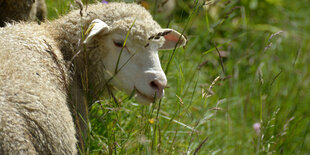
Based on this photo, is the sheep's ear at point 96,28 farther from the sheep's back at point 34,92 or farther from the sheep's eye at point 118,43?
the sheep's back at point 34,92

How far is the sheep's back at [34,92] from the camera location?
88.7 inches

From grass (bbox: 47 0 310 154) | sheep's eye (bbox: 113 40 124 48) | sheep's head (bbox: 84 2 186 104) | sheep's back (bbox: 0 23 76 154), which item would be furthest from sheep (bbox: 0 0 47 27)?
sheep's eye (bbox: 113 40 124 48)

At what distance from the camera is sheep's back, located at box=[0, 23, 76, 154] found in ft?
7.39

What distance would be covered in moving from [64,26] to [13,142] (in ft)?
4.35

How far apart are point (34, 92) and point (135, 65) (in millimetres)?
893

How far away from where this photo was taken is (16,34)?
2.91 m

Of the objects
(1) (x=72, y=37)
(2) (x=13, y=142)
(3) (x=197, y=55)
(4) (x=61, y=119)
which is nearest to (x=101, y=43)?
(1) (x=72, y=37)

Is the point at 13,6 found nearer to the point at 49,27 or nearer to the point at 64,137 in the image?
the point at 49,27

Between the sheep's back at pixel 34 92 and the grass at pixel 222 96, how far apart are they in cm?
31

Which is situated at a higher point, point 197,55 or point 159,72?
point 159,72

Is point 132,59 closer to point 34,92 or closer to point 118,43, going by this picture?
point 118,43

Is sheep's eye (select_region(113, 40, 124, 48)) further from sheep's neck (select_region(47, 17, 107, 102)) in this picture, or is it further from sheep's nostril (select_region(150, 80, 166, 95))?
sheep's nostril (select_region(150, 80, 166, 95))

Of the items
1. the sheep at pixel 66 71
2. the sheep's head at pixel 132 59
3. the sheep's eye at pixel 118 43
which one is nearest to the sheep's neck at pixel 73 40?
the sheep at pixel 66 71

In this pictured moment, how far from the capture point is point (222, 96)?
3.57 meters
